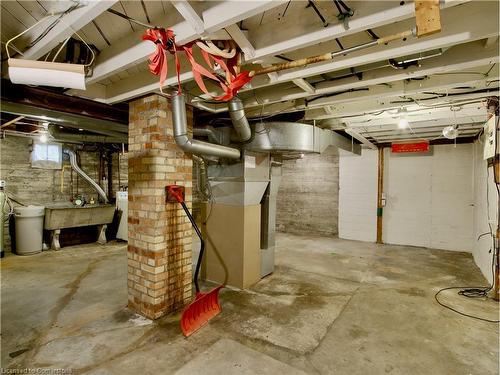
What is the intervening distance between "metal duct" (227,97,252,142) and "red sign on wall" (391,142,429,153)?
413cm

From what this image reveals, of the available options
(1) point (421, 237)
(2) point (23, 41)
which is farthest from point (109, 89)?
(1) point (421, 237)

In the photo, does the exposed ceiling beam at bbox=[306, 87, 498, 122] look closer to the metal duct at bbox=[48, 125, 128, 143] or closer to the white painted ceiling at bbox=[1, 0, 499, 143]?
the white painted ceiling at bbox=[1, 0, 499, 143]

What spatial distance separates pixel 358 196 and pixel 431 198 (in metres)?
1.48

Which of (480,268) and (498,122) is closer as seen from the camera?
(498,122)

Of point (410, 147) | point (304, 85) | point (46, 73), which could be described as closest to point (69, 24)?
point (46, 73)

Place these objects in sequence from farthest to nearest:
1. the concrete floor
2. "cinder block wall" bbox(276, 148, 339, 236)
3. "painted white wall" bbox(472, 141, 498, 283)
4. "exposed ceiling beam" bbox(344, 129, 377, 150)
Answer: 1. "cinder block wall" bbox(276, 148, 339, 236)
2. "exposed ceiling beam" bbox(344, 129, 377, 150)
3. "painted white wall" bbox(472, 141, 498, 283)
4. the concrete floor

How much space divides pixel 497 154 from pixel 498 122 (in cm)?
37

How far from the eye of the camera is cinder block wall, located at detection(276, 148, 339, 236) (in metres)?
7.00

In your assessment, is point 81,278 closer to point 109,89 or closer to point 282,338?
point 109,89

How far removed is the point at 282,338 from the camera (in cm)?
240

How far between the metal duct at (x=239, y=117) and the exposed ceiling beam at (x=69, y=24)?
4.45 ft

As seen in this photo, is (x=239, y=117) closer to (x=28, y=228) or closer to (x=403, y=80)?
(x=403, y=80)

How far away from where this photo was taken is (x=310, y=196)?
7.27 m

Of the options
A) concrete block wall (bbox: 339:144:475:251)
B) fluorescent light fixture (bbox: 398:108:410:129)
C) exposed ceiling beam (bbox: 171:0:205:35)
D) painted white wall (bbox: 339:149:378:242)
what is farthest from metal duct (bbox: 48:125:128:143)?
concrete block wall (bbox: 339:144:475:251)
